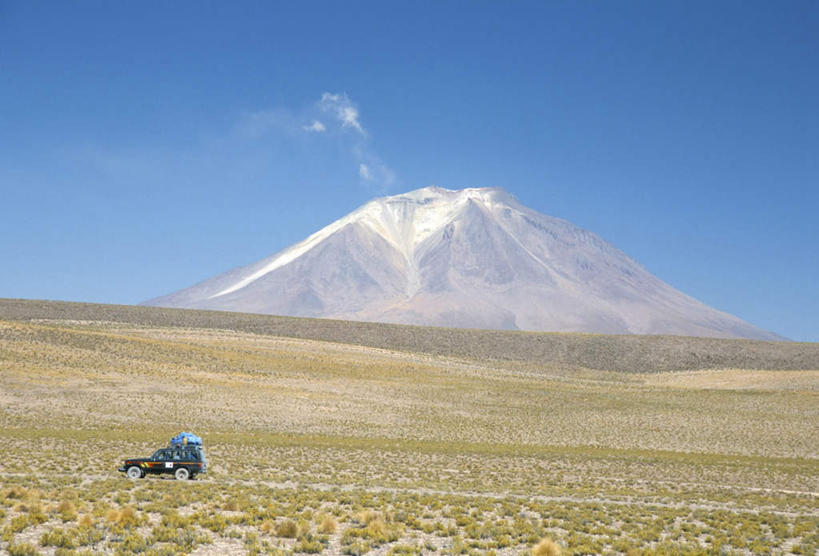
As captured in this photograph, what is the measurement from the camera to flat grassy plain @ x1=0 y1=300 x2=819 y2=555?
17094mm

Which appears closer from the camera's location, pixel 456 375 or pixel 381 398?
pixel 381 398

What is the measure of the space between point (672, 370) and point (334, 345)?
52.4m

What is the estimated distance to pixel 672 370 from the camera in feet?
372

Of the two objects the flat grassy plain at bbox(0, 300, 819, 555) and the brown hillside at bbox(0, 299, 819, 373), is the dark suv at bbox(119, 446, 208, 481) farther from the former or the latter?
the brown hillside at bbox(0, 299, 819, 373)

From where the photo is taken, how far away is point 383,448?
128 feet

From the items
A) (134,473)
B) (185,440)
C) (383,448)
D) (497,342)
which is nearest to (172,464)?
(185,440)

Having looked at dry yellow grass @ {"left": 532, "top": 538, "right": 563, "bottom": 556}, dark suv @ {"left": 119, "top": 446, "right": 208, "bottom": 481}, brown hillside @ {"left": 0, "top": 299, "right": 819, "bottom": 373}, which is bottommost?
dark suv @ {"left": 119, "top": 446, "right": 208, "bottom": 481}

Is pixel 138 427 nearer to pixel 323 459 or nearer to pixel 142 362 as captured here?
pixel 323 459

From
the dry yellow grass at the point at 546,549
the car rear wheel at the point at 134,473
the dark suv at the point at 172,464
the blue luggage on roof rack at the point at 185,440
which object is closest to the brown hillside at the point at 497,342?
the blue luggage on roof rack at the point at 185,440

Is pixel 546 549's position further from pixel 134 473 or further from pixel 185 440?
pixel 134 473

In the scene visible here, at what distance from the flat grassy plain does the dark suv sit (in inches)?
17.6

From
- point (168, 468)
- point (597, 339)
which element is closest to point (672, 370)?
point (597, 339)

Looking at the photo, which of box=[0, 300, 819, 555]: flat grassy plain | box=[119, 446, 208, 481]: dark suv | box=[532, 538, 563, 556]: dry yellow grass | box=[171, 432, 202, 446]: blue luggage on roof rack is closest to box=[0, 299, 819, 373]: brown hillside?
box=[0, 300, 819, 555]: flat grassy plain

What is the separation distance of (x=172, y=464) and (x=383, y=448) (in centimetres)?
1597
